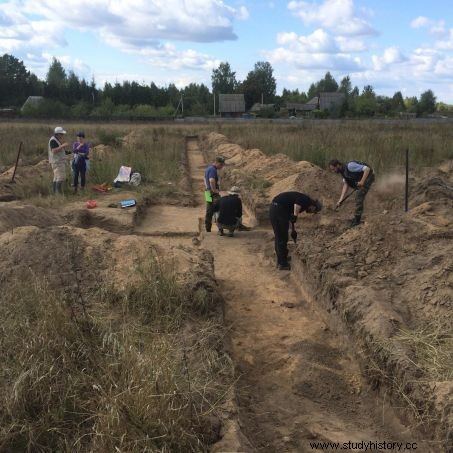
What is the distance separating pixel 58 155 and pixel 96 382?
9117mm

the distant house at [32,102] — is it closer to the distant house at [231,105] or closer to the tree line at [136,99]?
the tree line at [136,99]

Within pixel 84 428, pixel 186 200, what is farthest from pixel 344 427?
pixel 186 200

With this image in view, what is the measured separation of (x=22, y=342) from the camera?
3611 millimetres

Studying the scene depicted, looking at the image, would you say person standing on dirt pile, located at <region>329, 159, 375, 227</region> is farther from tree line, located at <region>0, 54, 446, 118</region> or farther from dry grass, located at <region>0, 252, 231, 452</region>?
tree line, located at <region>0, 54, 446, 118</region>

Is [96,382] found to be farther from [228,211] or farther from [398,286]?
[228,211]

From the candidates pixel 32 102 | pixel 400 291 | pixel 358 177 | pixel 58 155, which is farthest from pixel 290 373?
pixel 32 102

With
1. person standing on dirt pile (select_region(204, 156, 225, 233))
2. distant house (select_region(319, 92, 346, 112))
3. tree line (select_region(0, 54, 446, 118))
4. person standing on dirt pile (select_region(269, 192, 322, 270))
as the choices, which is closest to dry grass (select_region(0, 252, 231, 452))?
person standing on dirt pile (select_region(269, 192, 322, 270))

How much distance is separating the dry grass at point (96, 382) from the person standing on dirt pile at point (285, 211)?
3.56 m

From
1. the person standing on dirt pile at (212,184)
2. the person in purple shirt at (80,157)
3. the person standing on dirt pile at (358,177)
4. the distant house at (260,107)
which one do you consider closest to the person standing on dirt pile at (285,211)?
the person standing on dirt pile at (358,177)

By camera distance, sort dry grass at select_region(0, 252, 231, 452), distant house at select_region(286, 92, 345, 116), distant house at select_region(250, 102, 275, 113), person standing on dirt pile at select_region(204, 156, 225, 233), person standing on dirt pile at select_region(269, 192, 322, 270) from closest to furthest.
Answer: dry grass at select_region(0, 252, 231, 452)
person standing on dirt pile at select_region(269, 192, 322, 270)
person standing on dirt pile at select_region(204, 156, 225, 233)
distant house at select_region(250, 102, 275, 113)
distant house at select_region(286, 92, 345, 116)

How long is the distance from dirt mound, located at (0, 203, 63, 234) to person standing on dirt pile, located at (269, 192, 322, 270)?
12.7ft

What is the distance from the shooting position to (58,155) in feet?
38.0

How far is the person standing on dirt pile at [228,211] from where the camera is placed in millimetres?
9580

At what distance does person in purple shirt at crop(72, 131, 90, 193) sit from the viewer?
1209 centimetres
